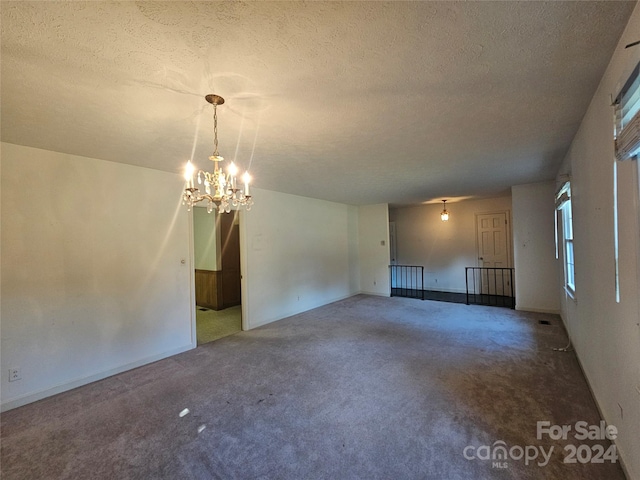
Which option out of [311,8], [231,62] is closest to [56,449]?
[231,62]

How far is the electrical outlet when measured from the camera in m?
2.47

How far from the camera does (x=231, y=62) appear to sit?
150cm

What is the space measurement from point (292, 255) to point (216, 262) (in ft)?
6.03

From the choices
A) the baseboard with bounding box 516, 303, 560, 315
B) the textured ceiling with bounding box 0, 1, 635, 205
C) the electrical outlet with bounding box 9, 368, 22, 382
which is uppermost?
the textured ceiling with bounding box 0, 1, 635, 205

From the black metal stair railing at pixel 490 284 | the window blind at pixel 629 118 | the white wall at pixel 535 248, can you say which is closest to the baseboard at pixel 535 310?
the white wall at pixel 535 248

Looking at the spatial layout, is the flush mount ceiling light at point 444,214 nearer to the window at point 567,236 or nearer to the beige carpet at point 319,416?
the window at point 567,236

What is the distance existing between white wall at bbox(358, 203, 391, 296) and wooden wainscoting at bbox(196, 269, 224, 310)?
12.5 ft

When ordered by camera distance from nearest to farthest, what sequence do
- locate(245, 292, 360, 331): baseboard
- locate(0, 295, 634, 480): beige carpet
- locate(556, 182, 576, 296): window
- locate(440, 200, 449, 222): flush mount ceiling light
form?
locate(0, 295, 634, 480): beige carpet
locate(556, 182, 576, 296): window
locate(245, 292, 360, 331): baseboard
locate(440, 200, 449, 222): flush mount ceiling light

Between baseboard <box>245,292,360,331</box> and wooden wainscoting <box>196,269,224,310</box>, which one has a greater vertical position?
wooden wainscoting <box>196,269,224,310</box>

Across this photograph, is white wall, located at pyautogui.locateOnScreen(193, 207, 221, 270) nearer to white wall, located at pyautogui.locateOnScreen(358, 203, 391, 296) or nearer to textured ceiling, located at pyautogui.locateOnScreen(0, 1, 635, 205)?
textured ceiling, located at pyautogui.locateOnScreen(0, 1, 635, 205)

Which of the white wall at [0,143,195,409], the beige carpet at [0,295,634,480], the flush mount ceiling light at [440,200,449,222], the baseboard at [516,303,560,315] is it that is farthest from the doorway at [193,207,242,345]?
the baseboard at [516,303,560,315]

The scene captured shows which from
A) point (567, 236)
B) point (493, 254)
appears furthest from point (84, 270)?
point (493, 254)

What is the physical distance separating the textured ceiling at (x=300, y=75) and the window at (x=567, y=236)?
0.74 meters

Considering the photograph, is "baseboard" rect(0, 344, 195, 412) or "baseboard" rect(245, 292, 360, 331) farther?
"baseboard" rect(245, 292, 360, 331)
